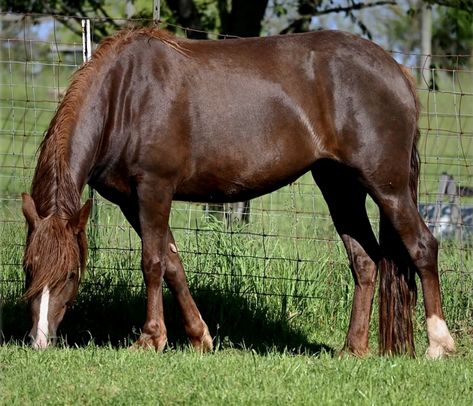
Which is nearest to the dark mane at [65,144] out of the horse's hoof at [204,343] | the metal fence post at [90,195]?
the metal fence post at [90,195]

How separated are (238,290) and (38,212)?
2.23m

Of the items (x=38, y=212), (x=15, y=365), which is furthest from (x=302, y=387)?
(x=38, y=212)

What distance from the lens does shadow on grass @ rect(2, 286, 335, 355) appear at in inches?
267

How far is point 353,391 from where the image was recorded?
4.46 metres

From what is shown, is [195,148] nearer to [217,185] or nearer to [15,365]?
[217,185]

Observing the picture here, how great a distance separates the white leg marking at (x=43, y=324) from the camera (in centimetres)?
518

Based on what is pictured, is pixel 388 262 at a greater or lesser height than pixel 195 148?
lesser

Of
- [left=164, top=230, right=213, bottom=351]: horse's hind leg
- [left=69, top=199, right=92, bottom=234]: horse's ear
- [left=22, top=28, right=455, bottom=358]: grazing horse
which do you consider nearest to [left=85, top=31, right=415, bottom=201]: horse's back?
[left=22, top=28, right=455, bottom=358]: grazing horse

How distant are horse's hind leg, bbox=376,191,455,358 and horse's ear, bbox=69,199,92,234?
79.3 inches

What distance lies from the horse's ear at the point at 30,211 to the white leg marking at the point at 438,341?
272 cm

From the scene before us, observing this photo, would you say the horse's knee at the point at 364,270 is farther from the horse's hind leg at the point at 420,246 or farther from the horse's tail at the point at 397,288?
the horse's hind leg at the point at 420,246

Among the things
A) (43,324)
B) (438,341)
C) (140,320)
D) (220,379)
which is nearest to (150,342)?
(43,324)

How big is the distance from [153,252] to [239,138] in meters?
0.96

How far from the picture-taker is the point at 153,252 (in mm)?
5820
